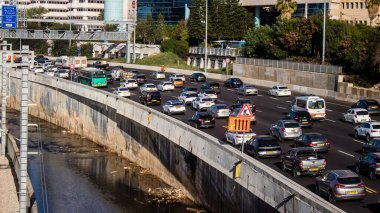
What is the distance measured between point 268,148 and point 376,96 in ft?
94.6

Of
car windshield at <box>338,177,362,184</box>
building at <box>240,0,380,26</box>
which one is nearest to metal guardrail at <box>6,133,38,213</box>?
car windshield at <box>338,177,362,184</box>

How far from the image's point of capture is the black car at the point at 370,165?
3409cm

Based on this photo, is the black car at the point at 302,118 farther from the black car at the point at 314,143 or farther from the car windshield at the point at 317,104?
the black car at the point at 314,143

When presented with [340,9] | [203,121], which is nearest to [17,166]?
[203,121]

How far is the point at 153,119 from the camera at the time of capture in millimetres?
50281

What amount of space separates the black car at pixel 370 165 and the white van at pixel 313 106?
18873 mm

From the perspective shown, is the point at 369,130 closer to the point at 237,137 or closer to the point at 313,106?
the point at 237,137

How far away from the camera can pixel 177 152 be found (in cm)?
4853

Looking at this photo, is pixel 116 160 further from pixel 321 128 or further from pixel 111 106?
pixel 321 128

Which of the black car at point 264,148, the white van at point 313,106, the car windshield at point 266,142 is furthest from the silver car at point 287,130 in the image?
the white van at point 313,106

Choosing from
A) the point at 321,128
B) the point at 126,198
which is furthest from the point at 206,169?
the point at 321,128

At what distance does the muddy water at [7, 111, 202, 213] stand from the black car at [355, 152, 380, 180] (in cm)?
1188

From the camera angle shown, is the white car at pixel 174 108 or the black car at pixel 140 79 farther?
the black car at pixel 140 79

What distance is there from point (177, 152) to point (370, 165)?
17388 mm
